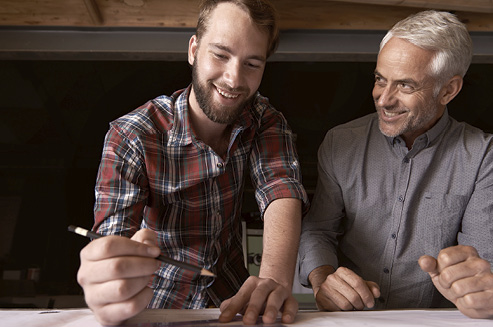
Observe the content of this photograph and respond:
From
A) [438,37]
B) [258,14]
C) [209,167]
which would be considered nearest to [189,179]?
[209,167]

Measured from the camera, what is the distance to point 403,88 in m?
1.46

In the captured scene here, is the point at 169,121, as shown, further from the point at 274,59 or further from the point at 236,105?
the point at 274,59

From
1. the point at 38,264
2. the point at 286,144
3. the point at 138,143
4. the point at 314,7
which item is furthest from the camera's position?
the point at 38,264

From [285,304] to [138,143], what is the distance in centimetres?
57

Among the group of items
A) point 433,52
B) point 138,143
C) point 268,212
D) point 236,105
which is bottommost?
point 268,212

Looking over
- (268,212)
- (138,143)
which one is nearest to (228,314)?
(268,212)

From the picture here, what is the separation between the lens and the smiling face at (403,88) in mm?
1433

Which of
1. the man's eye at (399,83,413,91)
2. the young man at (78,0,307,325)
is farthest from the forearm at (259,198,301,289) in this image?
the man's eye at (399,83,413,91)

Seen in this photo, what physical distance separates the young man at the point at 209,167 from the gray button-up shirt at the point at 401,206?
20 cm

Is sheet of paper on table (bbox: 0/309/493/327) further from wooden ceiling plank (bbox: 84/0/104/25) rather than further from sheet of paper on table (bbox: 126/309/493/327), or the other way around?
wooden ceiling plank (bbox: 84/0/104/25)

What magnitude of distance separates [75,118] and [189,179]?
161 cm

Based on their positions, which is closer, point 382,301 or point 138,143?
point 138,143

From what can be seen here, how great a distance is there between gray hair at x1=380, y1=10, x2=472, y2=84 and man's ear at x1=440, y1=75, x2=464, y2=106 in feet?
0.11

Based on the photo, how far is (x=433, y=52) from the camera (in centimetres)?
145
